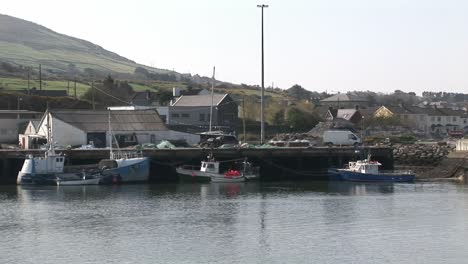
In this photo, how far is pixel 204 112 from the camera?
366 ft

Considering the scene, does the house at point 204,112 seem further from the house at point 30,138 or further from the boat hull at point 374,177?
the boat hull at point 374,177

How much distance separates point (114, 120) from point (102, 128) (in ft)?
7.13

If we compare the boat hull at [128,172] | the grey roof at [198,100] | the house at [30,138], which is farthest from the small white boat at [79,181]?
the grey roof at [198,100]

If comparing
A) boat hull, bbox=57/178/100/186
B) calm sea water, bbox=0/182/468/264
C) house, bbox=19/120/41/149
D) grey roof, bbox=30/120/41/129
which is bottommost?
calm sea water, bbox=0/182/468/264

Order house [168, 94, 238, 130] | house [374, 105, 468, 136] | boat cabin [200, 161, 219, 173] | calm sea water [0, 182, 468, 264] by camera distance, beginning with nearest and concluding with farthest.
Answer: calm sea water [0, 182, 468, 264], boat cabin [200, 161, 219, 173], house [168, 94, 238, 130], house [374, 105, 468, 136]

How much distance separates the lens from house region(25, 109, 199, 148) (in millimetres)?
79375

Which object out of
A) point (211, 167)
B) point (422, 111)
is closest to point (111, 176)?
point (211, 167)

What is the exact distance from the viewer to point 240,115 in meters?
130

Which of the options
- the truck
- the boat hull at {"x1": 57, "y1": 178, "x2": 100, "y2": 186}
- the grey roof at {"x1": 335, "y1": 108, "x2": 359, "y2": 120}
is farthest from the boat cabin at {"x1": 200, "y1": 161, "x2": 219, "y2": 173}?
the grey roof at {"x1": 335, "y1": 108, "x2": 359, "y2": 120}

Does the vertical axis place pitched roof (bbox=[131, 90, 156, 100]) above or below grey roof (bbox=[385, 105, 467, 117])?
above

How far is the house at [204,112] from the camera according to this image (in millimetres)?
110875

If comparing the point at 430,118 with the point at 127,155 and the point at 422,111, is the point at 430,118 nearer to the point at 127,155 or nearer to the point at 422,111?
the point at 422,111

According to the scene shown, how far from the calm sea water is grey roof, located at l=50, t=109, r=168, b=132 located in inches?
573

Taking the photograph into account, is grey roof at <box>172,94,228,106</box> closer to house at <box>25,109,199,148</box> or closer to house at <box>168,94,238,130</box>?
house at <box>168,94,238,130</box>
